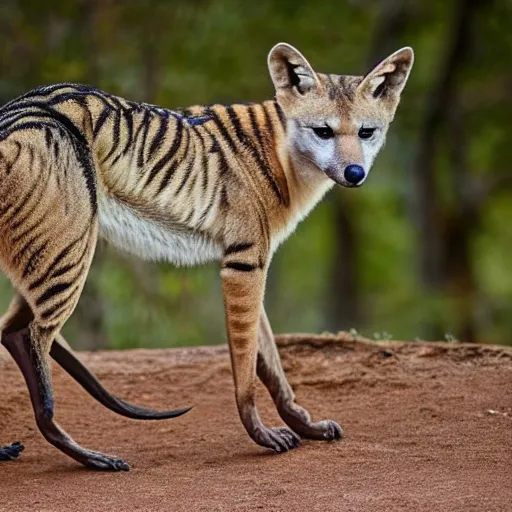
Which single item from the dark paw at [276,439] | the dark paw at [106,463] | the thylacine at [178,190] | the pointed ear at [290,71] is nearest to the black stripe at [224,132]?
the thylacine at [178,190]

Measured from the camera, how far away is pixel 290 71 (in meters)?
7.17

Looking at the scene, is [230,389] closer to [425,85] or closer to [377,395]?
[377,395]

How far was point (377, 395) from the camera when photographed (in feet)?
26.6

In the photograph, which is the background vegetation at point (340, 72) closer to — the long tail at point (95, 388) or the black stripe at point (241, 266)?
the long tail at point (95, 388)

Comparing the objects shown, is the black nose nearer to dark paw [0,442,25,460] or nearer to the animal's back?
the animal's back

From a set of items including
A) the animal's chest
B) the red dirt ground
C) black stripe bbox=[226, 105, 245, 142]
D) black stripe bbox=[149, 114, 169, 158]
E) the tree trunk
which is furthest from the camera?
the tree trunk

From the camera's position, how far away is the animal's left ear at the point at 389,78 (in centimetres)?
707

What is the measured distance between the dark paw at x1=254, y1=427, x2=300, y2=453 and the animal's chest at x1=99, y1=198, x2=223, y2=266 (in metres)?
1.17

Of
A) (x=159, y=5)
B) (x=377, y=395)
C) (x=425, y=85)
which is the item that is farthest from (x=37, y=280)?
(x=425, y=85)

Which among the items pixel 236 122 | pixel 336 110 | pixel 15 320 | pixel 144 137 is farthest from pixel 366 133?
pixel 15 320

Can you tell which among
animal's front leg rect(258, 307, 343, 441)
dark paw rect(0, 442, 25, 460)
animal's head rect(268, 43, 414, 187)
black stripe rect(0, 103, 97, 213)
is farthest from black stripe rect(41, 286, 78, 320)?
animal's head rect(268, 43, 414, 187)

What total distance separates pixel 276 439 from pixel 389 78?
2478 millimetres

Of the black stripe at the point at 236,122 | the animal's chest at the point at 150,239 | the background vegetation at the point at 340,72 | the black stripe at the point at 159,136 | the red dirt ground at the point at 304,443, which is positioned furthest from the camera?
the background vegetation at the point at 340,72

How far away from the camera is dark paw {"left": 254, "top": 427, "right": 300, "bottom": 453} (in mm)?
6980
